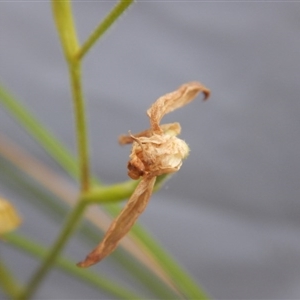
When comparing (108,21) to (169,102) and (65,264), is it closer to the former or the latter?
(169,102)

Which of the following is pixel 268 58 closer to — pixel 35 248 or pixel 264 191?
pixel 264 191

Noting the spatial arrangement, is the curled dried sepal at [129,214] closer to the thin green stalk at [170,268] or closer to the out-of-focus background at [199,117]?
the thin green stalk at [170,268]

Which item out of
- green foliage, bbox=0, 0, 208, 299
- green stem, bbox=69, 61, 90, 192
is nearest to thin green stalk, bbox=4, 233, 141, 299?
green foliage, bbox=0, 0, 208, 299

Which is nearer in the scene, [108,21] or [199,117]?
[108,21]

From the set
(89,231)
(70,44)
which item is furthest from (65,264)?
(70,44)

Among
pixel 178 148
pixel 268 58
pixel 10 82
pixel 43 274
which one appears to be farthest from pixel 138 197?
pixel 10 82

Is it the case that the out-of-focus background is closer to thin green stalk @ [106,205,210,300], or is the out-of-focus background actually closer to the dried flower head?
thin green stalk @ [106,205,210,300]
